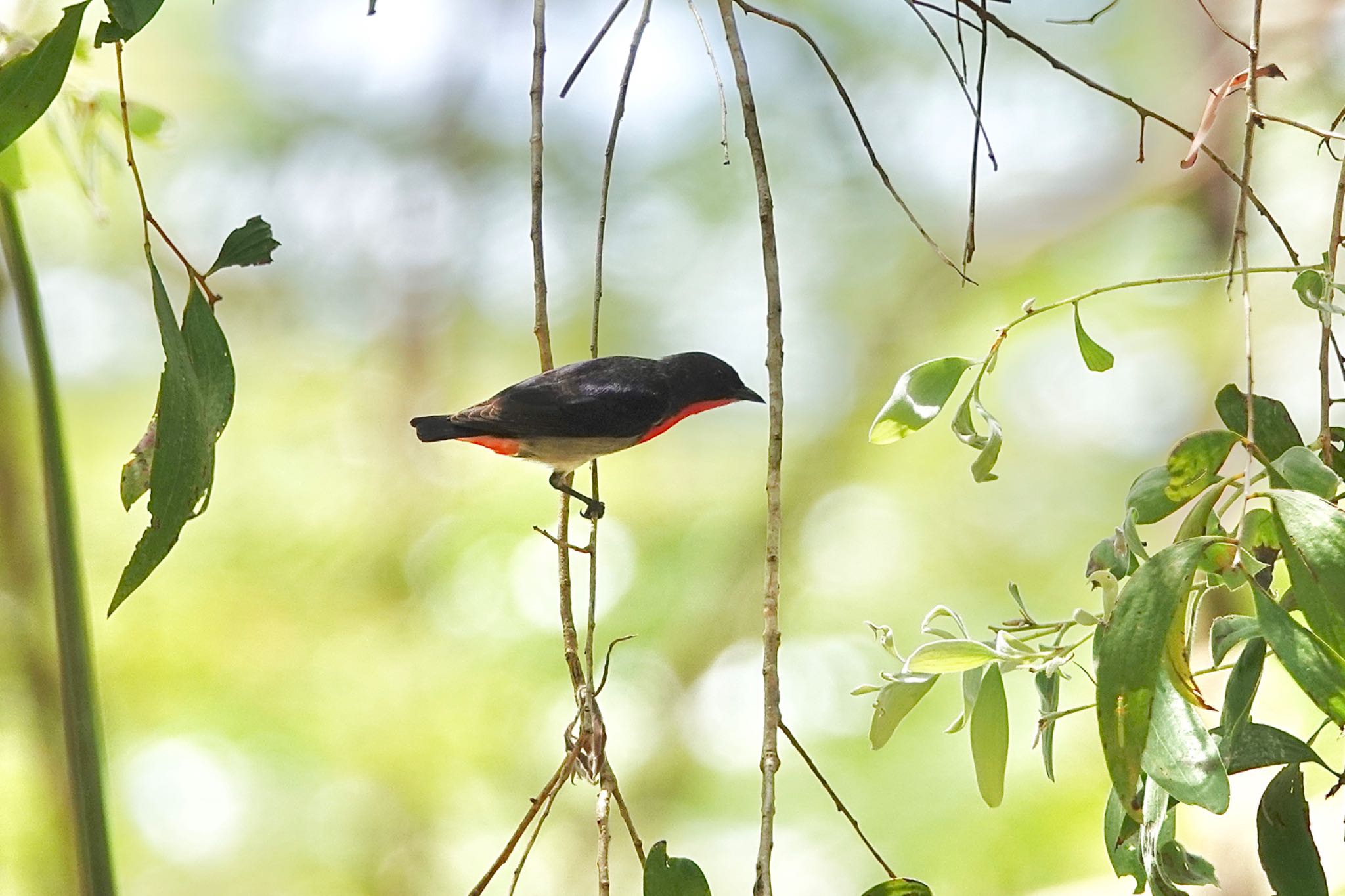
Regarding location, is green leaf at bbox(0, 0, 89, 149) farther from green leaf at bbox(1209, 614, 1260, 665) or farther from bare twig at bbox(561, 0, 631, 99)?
green leaf at bbox(1209, 614, 1260, 665)

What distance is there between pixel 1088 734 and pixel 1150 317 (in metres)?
0.97

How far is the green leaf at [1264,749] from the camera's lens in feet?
1.93

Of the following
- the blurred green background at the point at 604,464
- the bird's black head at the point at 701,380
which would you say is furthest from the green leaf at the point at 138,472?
the blurred green background at the point at 604,464

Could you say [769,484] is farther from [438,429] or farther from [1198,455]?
[438,429]

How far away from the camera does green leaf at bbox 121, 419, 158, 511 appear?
0.62 meters

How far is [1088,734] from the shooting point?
2.49 m

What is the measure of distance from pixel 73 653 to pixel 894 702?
0.55 meters

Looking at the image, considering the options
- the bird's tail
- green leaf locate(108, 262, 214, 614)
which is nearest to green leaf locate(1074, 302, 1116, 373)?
green leaf locate(108, 262, 214, 614)

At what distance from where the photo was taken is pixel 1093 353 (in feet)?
2.54

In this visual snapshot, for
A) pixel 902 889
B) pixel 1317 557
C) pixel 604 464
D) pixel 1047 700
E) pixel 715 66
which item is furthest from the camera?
pixel 604 464

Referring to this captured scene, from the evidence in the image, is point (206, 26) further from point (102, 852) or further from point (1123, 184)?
point (102, 852)

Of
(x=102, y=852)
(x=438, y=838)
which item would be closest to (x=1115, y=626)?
(x=102, y=852)

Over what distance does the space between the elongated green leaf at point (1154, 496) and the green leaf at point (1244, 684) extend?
14cm

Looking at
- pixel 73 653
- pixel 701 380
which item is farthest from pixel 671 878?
pixel 701 380
